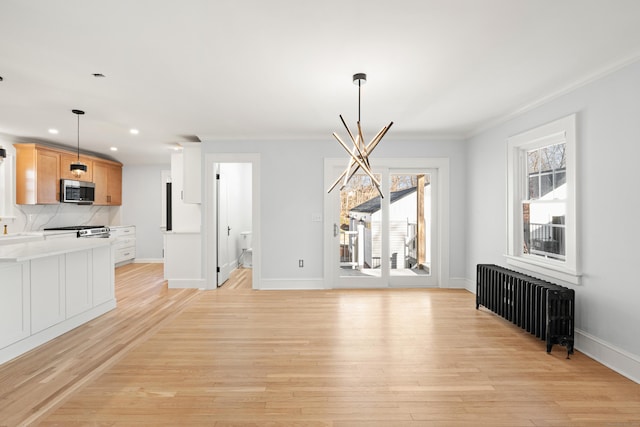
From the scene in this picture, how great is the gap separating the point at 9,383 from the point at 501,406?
346cm

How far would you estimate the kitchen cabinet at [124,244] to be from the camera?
7.16 metres

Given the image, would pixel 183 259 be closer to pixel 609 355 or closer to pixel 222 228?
pixel 222 228

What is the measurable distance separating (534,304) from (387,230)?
98.6 inches

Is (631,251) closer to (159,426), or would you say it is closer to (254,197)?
(159,426)

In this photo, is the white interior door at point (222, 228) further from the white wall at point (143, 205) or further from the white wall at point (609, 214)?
the white wall at point (609, 214)

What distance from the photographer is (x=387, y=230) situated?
213 inches

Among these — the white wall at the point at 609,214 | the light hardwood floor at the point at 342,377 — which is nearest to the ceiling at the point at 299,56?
the white wall at the point at 609,214

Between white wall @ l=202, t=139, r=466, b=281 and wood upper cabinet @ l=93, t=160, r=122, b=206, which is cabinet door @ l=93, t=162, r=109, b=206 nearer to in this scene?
wood upper cabinet @ l=93, t=160, r=122, b=206

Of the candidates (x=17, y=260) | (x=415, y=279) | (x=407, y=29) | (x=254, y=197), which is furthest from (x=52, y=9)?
(x=415, y=279)

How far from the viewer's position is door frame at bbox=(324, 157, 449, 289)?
5336 millimetres

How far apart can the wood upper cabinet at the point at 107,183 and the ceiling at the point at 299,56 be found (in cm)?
260

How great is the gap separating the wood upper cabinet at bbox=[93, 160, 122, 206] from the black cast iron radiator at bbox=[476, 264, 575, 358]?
24.4 ft

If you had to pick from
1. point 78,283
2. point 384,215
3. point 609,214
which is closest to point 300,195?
point 384,215

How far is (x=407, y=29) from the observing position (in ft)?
7.15
